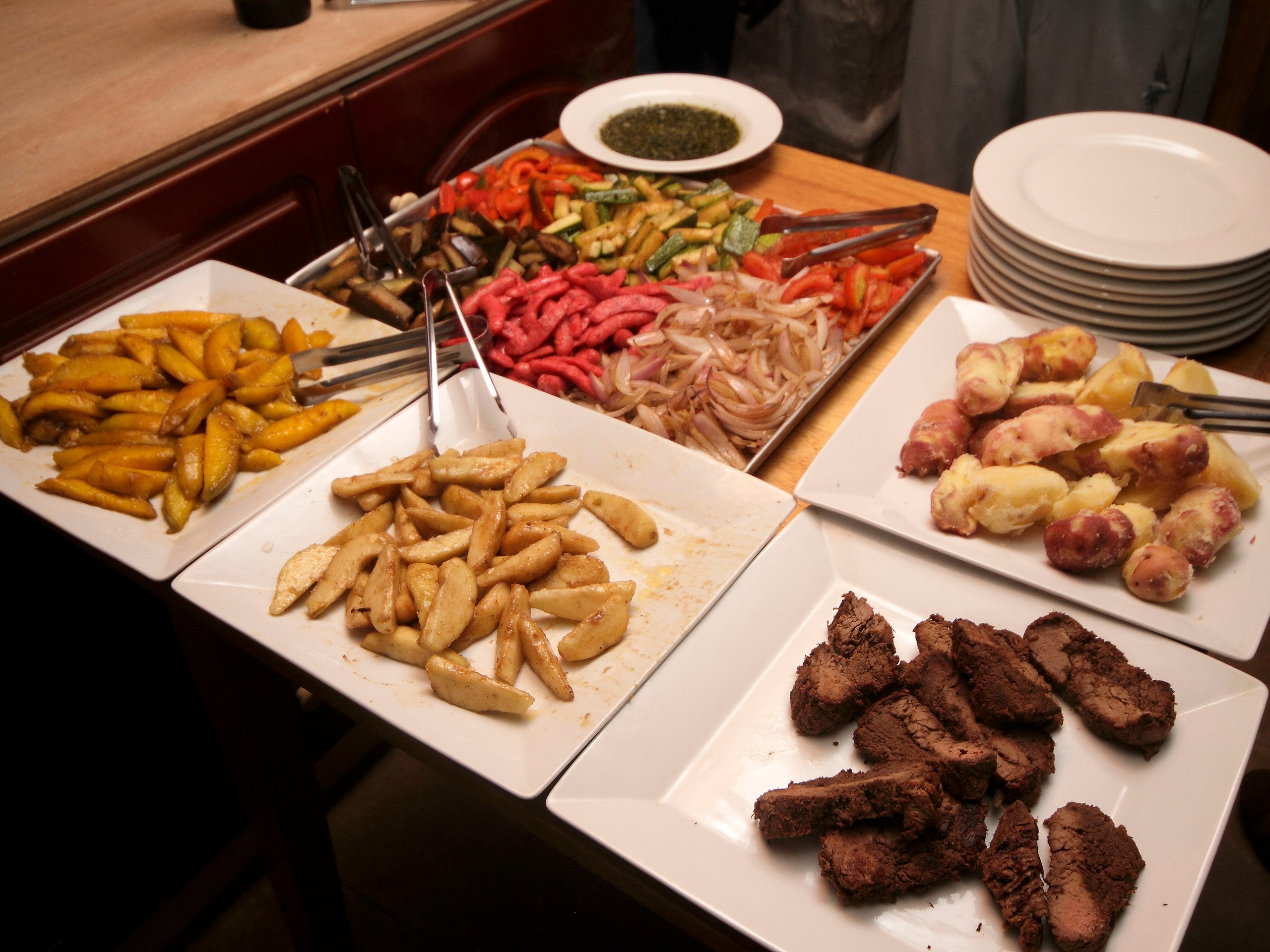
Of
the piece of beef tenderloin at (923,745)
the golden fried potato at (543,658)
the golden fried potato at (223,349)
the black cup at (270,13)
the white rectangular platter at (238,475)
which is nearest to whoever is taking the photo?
the piece of beef tenderloin at (923,745)

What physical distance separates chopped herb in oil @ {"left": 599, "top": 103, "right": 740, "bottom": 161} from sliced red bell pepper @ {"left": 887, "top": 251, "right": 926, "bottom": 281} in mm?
789

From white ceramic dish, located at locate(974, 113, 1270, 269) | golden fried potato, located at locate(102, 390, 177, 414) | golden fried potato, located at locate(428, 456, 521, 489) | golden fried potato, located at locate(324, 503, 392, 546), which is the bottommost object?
golden fried potato, located at locate(324, 503, 392, 546)

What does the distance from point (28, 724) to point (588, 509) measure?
148cm

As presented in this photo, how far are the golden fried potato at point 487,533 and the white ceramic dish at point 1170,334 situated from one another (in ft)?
3.89

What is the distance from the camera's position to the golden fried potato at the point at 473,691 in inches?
47.6

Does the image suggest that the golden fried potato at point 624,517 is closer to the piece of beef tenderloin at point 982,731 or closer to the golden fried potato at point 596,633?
the golden fried potato at point 596,633

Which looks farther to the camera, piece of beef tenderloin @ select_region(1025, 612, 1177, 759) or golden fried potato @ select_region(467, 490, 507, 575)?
golden fried potato @ select_region(467, 490, 507, 575)

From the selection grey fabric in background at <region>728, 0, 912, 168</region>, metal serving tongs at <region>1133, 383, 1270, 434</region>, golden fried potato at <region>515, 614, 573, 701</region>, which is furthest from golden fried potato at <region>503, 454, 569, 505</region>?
grey fabric in background at <region>728, 0, 912, 168</region>

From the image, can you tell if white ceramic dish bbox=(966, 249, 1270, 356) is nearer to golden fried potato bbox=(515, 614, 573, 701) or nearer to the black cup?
golden fried potato bbox=(515, 614, 573, 701)

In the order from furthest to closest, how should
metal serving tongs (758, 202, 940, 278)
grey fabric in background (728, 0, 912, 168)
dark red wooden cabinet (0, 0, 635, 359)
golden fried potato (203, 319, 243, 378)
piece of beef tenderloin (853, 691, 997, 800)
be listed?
grey fabric in background (728, 0, 912, 168)
metal serving tongs (758, 202, 940, 278)
dark red wooden cabinet (0, 0, 635, 359)
golden fried potato (203, 319, 243, 378)
piece of beef tenderloin (853, 691, 997, 800)

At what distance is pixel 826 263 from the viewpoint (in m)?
2.05

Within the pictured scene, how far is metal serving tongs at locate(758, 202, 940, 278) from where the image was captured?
2.02m

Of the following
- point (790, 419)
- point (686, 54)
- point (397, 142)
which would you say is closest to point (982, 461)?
point (790, 419)

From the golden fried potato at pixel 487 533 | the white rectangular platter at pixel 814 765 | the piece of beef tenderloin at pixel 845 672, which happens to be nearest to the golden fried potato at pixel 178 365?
the golden fried potato at pixel 487 533
